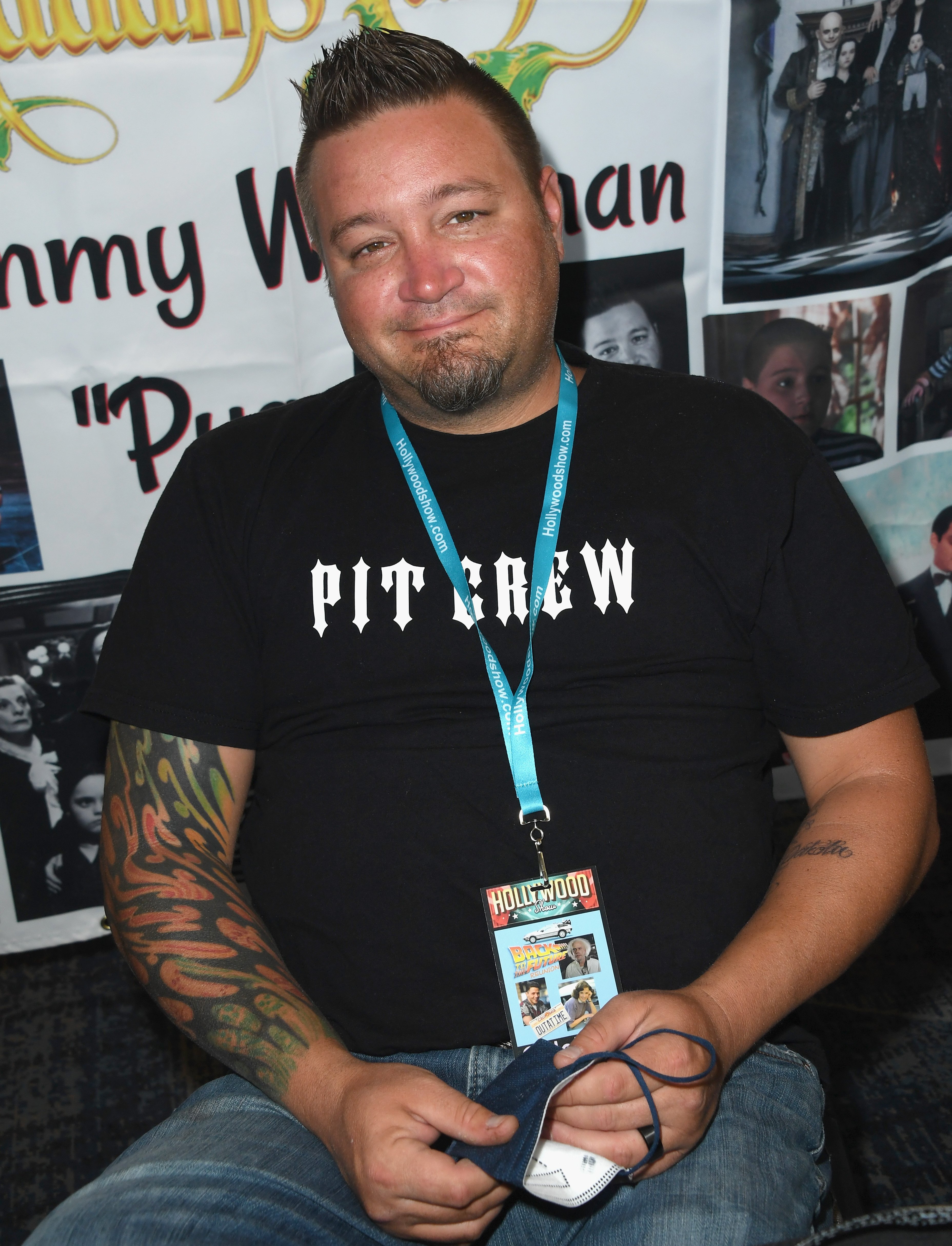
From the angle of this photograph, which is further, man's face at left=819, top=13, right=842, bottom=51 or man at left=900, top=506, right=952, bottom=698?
man at left=900, top=506, right=952, bottom=698

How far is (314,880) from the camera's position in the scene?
3.73 ft

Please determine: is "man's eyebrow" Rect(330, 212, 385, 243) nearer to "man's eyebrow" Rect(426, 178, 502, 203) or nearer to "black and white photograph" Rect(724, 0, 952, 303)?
"man's eyebrow" Rect(426, 178, 502, 203)

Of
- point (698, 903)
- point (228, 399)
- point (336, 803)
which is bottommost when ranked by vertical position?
point (698, 903)

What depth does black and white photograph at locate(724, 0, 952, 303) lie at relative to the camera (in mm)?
1636

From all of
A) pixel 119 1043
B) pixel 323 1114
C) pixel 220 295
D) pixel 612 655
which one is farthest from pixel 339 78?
pixel 119 1043

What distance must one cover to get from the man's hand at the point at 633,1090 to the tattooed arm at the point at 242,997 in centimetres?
8

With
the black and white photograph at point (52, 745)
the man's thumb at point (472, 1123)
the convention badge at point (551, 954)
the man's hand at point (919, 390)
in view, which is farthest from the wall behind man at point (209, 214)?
the man's thumb at point (472, 1123)

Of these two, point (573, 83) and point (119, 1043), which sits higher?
point (573, 83)

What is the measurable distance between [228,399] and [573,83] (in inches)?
28.8

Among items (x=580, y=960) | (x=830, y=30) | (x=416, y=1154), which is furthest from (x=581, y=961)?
(x=830, y=30)

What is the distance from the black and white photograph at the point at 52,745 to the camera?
5.58 feet

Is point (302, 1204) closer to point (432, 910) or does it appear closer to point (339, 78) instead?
point (432, 910)

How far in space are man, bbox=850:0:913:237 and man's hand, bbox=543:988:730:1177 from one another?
1359 millimetres

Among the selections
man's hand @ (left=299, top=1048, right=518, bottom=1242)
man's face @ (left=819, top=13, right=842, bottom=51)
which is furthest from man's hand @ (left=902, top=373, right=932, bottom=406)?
man's hand @ (left=299, top=1048, right=518, bottom=1242)
